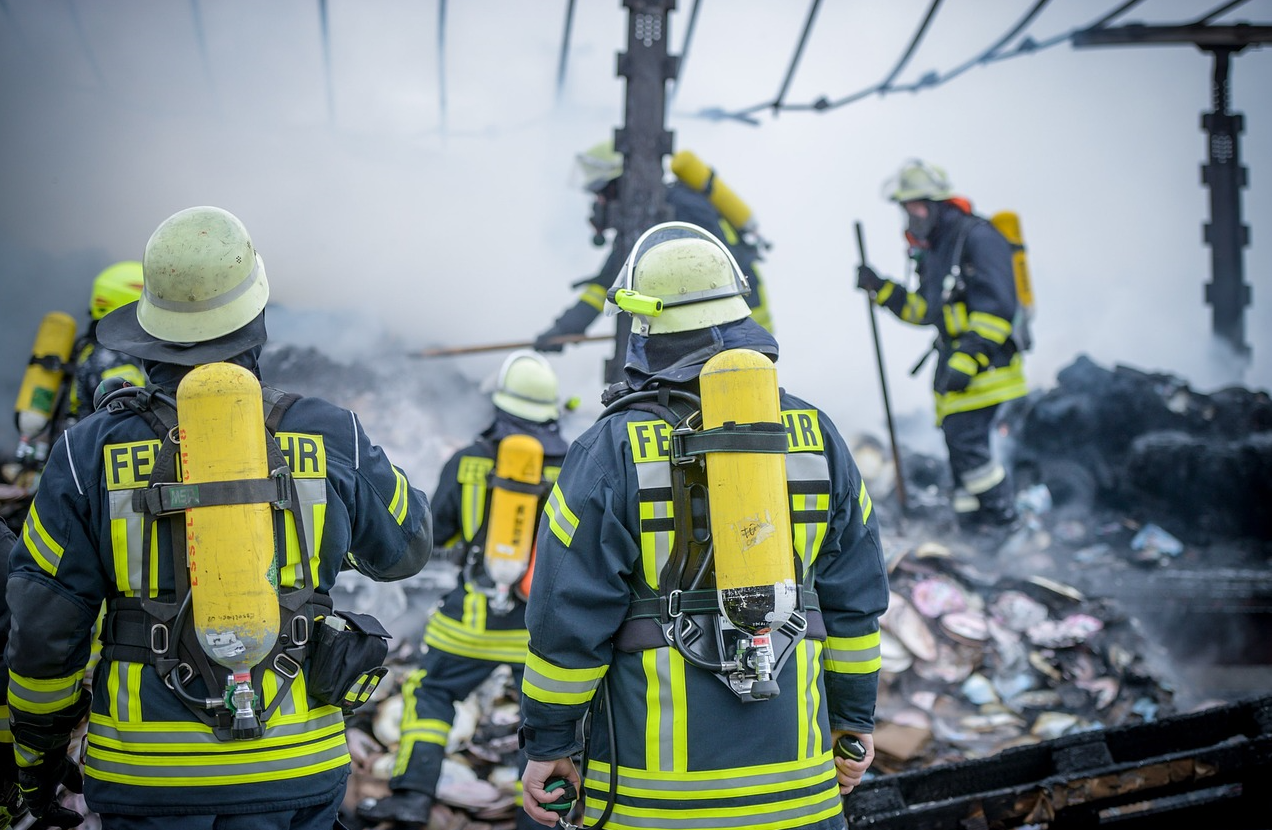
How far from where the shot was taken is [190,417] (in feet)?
6.04

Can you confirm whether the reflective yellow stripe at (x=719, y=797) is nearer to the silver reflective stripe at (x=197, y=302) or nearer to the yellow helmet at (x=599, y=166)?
the silver reflective stripe at (x=197, y=302)

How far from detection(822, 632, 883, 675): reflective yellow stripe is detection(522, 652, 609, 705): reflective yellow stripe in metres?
0.51

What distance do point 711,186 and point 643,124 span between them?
102 centimetres

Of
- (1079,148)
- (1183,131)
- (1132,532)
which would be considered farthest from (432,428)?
(1183,131)

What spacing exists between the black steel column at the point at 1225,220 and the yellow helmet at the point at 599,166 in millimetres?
6109

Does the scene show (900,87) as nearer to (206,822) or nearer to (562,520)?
(562,520)

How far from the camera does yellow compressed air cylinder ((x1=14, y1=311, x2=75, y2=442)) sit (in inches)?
227

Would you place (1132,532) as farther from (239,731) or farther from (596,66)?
(239,731)

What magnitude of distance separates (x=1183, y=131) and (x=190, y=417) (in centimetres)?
1020

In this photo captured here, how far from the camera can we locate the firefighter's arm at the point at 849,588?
2109 millimetres

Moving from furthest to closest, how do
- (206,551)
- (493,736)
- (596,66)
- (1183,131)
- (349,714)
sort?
1. (1183,131)
2. (596,66)
3. (493,736)
4. (349,714)
5. (206,551)

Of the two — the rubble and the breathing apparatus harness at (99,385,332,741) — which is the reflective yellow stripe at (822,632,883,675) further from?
the rubble

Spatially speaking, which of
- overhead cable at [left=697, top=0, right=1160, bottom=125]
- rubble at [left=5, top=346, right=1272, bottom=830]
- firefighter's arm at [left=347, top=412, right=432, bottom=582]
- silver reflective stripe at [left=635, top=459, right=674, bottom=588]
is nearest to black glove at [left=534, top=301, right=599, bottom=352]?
rubble at [left=5, top=346, right=1272, bottom=830]

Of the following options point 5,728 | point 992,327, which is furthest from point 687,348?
point 992,327
